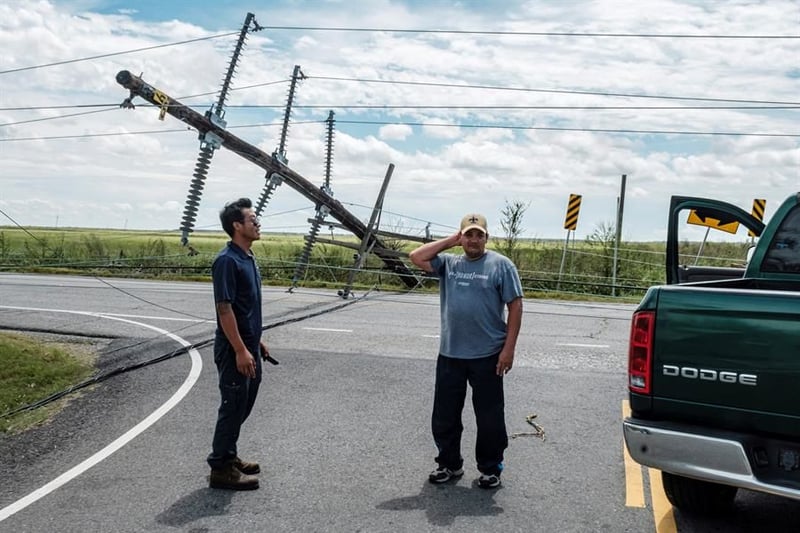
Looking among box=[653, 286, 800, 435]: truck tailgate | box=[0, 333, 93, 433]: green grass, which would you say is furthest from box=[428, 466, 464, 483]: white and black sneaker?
box=[0, 333, 93, 433]: green grass

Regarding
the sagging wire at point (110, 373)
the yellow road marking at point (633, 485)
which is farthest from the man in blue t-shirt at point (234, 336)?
the sagging wire at point (110, 373)

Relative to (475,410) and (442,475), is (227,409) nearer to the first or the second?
(442,475)

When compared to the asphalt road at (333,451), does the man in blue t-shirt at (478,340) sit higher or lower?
higher

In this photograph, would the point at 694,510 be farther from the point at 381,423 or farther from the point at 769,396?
the point at 381,423

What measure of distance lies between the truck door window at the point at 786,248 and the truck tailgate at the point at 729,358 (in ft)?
4.60

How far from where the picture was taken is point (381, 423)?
6980mm

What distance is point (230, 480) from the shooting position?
5.33 metres

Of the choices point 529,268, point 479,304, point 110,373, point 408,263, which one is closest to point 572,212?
point 529,268

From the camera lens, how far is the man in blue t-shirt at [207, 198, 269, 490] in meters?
5.29

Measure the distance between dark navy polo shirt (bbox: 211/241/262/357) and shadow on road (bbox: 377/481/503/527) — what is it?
145 centimetres

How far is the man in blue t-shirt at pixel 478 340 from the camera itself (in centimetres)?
541

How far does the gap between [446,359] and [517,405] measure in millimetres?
2377

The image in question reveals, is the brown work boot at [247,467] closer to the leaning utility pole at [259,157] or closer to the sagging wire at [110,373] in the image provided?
the sagging wire at [110,373]

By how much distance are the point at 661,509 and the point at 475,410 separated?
1321 millimetres
